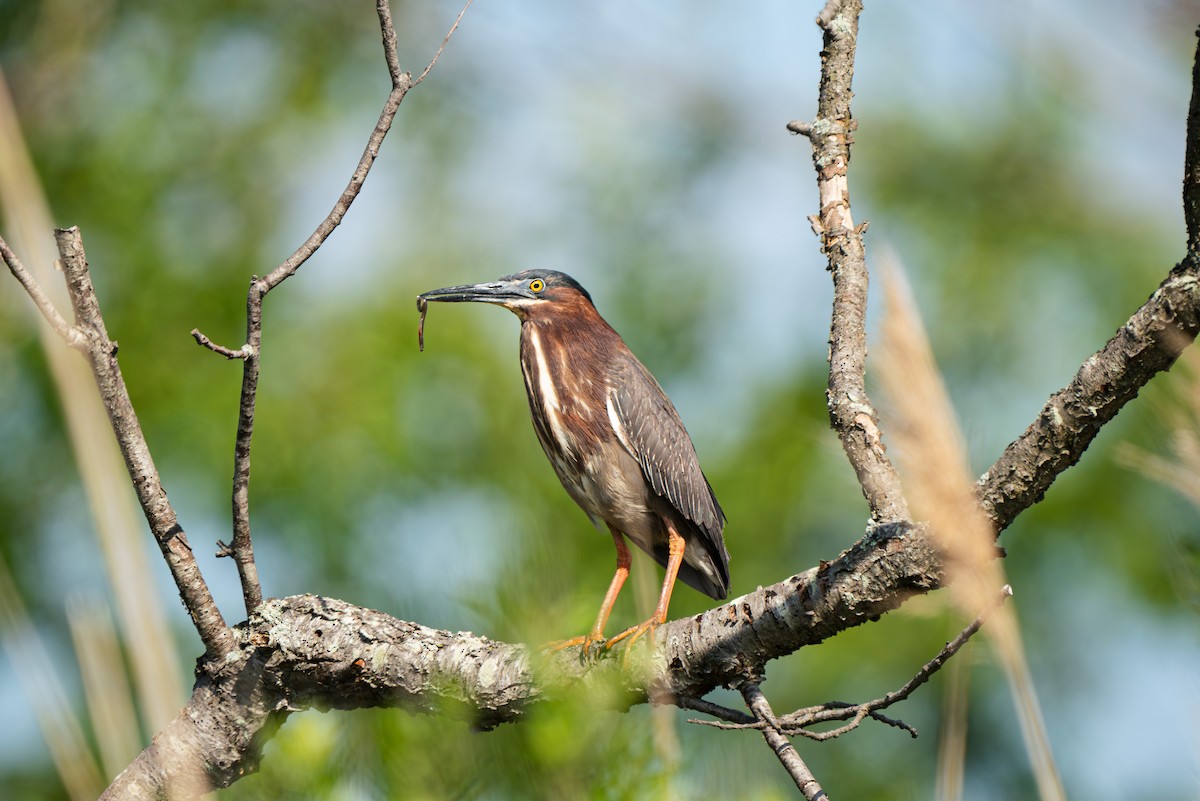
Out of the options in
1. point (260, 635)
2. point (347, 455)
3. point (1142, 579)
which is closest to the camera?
point (260, 635)

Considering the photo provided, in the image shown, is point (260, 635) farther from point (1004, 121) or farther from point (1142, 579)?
point (1004, 121)

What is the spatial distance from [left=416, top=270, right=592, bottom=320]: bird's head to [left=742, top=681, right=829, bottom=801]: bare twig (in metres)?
2.88

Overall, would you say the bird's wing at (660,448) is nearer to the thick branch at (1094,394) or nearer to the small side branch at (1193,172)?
the thick branch at (1094,394)

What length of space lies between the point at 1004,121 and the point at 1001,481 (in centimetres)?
1062

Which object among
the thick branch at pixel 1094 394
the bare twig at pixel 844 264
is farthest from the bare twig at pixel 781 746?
the thick branch at pixel 1094 394

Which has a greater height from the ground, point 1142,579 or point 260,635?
point 1142,579

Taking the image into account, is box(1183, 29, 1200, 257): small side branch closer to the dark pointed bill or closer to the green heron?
the green heron

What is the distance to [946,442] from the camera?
2166 mm

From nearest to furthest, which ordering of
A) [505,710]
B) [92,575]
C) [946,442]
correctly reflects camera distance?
[946,442] < [505,710] < [92,575]

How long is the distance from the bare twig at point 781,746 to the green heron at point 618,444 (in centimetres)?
188

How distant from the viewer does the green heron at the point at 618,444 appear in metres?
4.87

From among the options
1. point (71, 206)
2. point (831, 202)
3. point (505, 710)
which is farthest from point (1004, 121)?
point (505, 710)

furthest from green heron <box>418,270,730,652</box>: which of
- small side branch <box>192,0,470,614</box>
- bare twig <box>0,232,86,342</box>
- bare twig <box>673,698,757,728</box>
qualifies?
bare twig <box>0,232,86,342</box>

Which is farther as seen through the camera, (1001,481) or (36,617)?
(36,617)
